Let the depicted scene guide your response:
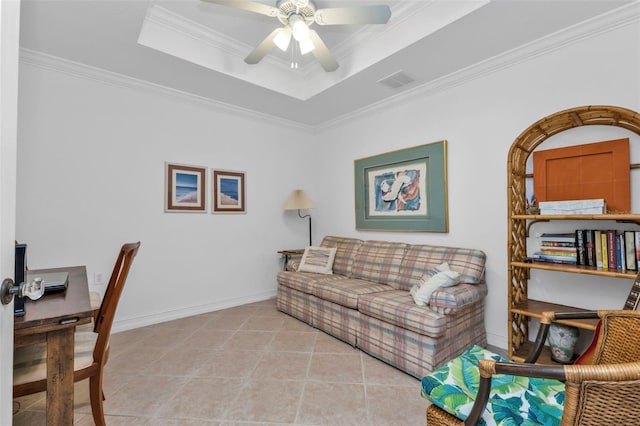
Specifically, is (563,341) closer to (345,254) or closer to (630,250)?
(630,250)

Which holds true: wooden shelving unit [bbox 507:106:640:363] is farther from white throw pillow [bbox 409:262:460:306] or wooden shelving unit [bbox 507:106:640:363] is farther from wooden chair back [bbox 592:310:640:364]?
wooden chair back [bbox 592:310:640:364]

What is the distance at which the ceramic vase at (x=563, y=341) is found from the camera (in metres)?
2.02

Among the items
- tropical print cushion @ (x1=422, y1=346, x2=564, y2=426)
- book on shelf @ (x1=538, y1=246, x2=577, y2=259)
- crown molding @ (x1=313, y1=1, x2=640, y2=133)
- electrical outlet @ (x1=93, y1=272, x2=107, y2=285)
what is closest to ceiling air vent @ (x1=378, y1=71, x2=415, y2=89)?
crown molding @ (x1=313, y1=1, x2=640, y2=133)

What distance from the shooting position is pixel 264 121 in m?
4.13

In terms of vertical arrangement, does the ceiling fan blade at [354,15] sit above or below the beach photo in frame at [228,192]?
above

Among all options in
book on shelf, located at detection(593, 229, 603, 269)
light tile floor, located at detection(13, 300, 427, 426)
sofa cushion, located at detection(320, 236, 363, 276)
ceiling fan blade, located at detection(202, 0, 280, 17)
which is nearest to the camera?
light tile floor, located at detection(13, 300, 427, 426)

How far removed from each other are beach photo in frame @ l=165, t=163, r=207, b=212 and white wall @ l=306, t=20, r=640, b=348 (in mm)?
2229

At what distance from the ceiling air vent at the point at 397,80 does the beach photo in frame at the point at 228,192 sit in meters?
2.12

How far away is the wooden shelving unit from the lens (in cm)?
200

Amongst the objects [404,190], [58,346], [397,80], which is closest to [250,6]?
[397,80]

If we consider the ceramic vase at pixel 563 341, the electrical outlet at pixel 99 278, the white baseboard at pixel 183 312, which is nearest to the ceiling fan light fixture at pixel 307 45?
the ceramic vase at pixel 563 341

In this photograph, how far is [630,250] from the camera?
1.84 m

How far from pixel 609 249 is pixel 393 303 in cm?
149

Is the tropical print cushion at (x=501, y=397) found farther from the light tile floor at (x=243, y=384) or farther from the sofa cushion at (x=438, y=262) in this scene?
the sofa cushion at (x=438, y=262)
